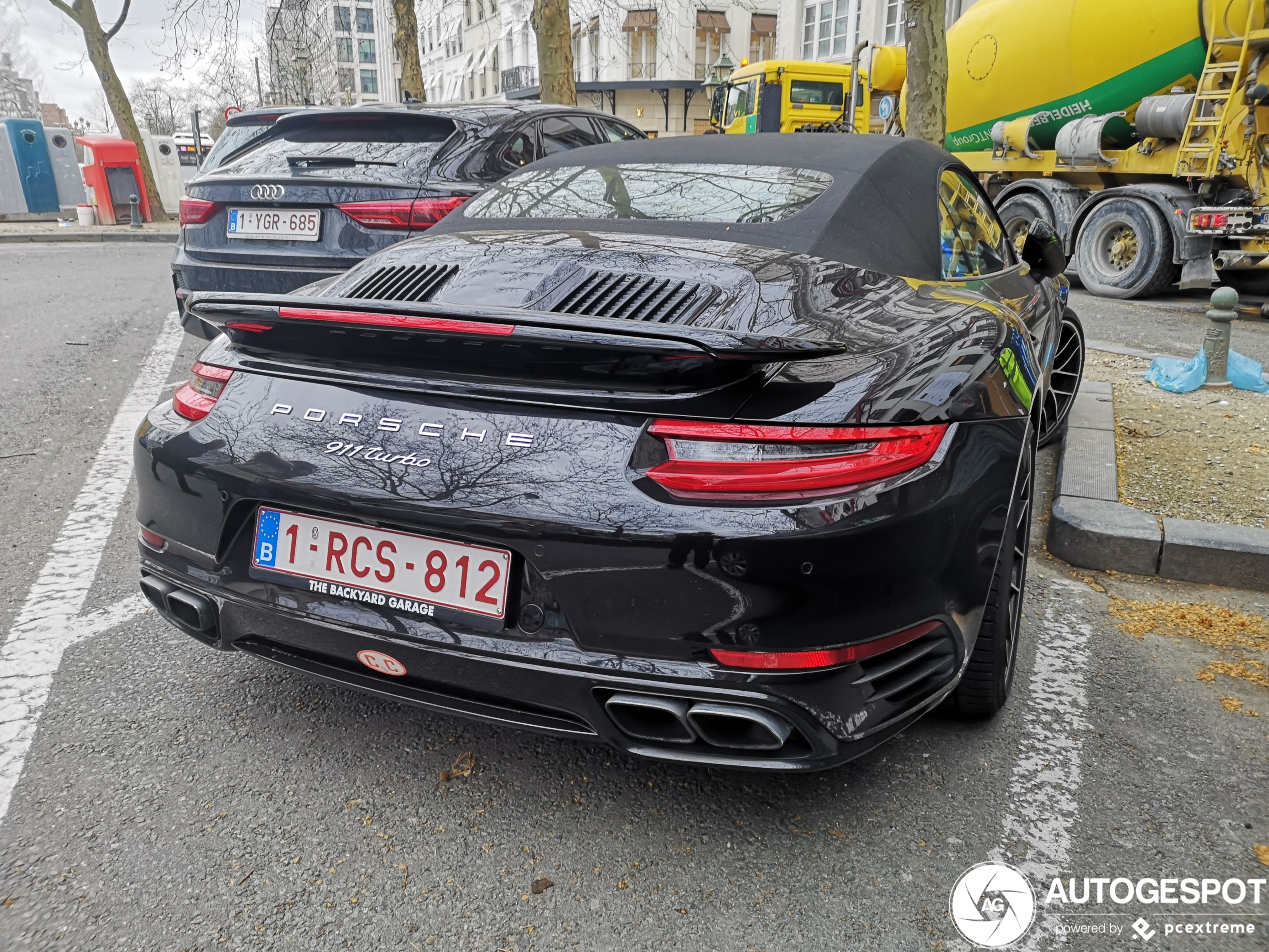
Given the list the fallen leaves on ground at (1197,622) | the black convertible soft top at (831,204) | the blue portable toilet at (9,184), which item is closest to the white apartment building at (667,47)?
the blue portable toilet at (9,184)

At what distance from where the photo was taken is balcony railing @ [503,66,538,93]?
5103cm

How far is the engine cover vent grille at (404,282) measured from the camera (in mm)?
2340

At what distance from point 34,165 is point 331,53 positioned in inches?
1627

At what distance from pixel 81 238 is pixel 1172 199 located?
17234 millimetres

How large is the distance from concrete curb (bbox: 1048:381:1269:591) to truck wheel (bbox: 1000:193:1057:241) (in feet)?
28.3

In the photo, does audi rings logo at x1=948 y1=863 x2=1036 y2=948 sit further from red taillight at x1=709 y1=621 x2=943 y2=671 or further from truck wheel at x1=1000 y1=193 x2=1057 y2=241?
truck wheel at x1=1000 y1=193 x2=1057 y2=241

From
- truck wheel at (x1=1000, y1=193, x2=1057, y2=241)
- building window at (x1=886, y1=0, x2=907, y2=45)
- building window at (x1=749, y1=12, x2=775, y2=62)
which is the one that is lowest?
truck wheel at (x1=1000, y1=193, x2=1057, y2=241)

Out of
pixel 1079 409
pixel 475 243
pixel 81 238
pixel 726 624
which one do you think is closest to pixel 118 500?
pixel 475 243

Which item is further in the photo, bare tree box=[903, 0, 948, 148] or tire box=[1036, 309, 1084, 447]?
bare tree box=[903, 0, 948, 148]

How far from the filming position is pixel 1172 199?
392 inches

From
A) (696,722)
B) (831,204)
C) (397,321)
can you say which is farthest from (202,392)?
(831,204)

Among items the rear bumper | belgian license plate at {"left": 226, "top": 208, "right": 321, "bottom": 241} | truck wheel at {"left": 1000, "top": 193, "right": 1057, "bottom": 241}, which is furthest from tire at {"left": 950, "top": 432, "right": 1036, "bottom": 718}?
truck wheel at {"left": 1000, "top": 193, "right": 1057, "bottom": 241}

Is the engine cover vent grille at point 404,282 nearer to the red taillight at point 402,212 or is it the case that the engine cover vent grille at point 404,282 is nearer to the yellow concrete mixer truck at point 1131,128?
the red taillight at point 402,212

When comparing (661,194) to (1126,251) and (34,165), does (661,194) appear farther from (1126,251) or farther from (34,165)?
(34,165)
